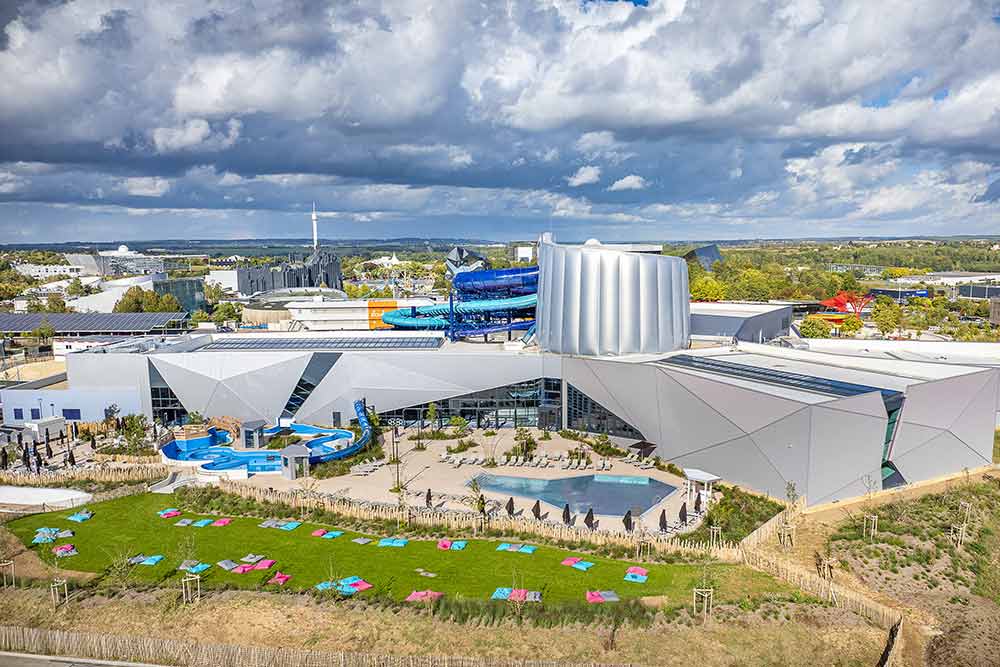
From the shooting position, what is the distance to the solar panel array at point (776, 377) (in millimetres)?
36781

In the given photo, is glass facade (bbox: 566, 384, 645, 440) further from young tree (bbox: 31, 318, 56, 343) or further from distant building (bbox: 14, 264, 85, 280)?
distant building (bbox: 14, 264, 85, 280)

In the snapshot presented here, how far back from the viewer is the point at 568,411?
165 ft

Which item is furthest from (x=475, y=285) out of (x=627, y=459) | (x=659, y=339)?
(x=627, y=459)

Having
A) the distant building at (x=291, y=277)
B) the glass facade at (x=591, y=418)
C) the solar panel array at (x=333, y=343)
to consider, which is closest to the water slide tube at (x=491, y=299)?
the solar panel array at (x=333, y=343)

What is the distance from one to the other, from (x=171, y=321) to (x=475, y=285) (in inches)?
1863

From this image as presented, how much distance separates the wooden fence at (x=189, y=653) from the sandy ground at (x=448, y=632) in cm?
140

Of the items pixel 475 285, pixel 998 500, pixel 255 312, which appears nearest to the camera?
pixel 998 500

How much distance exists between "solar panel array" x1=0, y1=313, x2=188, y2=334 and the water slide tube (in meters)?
41.6

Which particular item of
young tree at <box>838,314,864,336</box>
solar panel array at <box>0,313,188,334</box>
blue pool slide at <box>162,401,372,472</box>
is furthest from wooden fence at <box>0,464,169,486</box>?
young tree at <box>838,314,864,336</box>

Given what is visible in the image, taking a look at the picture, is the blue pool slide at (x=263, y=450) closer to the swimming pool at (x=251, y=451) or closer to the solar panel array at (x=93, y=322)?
the swimming pool at (x=251, y=451)

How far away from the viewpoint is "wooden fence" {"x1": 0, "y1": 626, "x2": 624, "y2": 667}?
21516 millimetres

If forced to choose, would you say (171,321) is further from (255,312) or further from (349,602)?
(349,602)

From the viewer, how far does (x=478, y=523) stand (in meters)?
33.2

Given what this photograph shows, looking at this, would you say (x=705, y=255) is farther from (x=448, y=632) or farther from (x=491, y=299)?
(x=448, y=632)
